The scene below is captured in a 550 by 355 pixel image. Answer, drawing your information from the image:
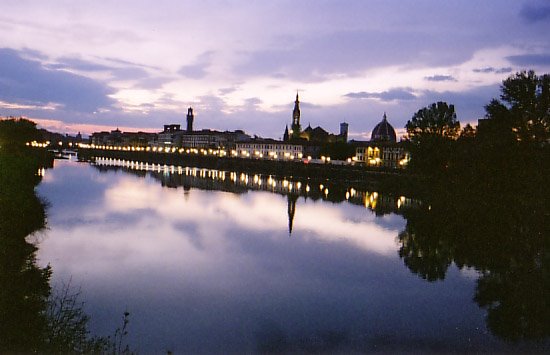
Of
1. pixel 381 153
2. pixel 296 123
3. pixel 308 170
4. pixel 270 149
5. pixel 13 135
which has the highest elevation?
A: pixel 296 123

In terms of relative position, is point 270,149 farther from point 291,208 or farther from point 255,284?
point 255,284

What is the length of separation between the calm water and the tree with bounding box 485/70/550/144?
12452 millimetres

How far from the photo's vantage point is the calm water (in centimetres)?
1354

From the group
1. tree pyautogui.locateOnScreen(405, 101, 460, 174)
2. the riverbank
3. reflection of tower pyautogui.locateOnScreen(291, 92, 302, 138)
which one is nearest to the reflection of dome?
reflection of tower pyautogui.locateOnScreen(291, 92, 302, 138)

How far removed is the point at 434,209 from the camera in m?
44.2

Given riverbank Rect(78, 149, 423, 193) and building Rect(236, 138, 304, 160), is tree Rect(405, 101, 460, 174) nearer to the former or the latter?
riverbank Rect(78, 149, 423, 193)

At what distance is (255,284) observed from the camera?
18828 mm

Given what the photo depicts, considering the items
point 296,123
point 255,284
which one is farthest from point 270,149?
point 255,284

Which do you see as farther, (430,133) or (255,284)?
(430,133)

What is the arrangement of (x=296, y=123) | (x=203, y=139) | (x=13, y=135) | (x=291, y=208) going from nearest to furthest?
(x=291, y=208)
(x=13, y=135)
(x=296, y=123)
(x=203, y=139)

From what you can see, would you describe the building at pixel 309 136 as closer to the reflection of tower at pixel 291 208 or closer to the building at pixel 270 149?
the building at pixel 270 149

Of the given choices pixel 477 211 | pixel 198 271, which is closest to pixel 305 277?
pixel 198 271

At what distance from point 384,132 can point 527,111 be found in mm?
101763

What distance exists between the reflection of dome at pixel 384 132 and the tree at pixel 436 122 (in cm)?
7767
